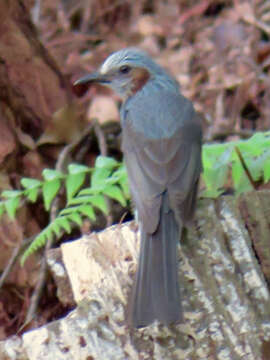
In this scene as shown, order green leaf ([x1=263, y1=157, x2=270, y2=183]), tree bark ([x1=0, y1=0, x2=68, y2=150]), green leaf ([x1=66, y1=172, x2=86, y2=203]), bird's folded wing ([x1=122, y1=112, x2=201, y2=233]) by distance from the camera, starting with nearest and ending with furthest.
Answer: bird's folded wing ([x1=122, y1=112, x2=201, y2=233]) → green leaf ([x1=263, y1=157, x2=270, y2=183]) → green leaf ([x1=66, y1=172, x2=86, y2=203]) → tree bark ([x1=0, y1=0, x2=68, y2=150])

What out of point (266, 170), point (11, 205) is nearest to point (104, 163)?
point (11, 205)

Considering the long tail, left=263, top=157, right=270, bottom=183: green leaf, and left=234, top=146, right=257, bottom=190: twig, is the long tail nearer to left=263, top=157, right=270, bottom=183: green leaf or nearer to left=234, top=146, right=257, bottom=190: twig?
left=263, top=157, right=270, bottom=183: green leaf

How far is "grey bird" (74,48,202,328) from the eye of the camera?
3.47 m

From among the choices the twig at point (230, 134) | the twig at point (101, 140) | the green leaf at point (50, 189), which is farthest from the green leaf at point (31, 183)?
the twig at point (230, 134)

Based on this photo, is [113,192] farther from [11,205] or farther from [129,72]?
[129,72]

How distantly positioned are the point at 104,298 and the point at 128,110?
1.72 m

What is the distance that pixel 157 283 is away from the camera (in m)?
3.53

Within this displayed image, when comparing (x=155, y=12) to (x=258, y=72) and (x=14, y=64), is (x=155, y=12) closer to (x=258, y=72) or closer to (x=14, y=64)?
(x=258, y=72)

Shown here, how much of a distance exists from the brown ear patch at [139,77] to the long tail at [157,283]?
1.72m

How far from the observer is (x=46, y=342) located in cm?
340

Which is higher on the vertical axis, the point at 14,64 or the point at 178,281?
the point at 14,64

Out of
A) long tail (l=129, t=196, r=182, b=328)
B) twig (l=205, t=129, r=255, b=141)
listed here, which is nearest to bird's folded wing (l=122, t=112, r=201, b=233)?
long tail (l=129, t=196, r=182, b=328)

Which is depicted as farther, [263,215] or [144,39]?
[144,39]

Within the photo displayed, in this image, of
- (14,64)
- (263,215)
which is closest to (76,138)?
(14,64)
